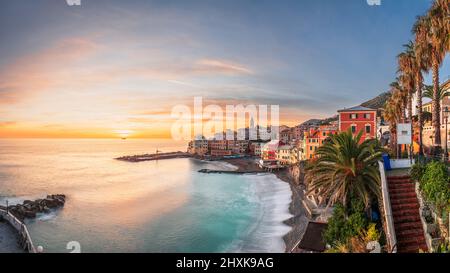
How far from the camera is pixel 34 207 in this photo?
28.5 m

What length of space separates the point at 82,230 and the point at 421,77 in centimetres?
2568

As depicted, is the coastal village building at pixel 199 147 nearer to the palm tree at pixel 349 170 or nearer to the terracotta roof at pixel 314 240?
the terracotta roof at pixel 314 240

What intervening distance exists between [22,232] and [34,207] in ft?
37.3

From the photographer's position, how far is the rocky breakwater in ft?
87.6

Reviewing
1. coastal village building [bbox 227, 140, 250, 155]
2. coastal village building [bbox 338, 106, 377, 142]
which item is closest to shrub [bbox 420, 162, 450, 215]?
coastal village building [bbox 338, 106, 377, 142]

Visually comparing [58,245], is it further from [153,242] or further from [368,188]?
[368,188]

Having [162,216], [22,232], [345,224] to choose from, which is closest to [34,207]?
[22,232]

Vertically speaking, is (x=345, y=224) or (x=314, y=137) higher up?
(x=314, y=137)

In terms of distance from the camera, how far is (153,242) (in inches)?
768

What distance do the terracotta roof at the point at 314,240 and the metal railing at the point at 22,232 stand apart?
14.5m

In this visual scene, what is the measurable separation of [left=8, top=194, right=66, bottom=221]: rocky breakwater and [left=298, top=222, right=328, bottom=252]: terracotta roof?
85.8ft

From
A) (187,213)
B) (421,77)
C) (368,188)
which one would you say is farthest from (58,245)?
(421,77)

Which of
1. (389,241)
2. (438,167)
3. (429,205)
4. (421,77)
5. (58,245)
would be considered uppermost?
(421,77)

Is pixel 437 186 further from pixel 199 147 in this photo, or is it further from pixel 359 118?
pixel 199 147
